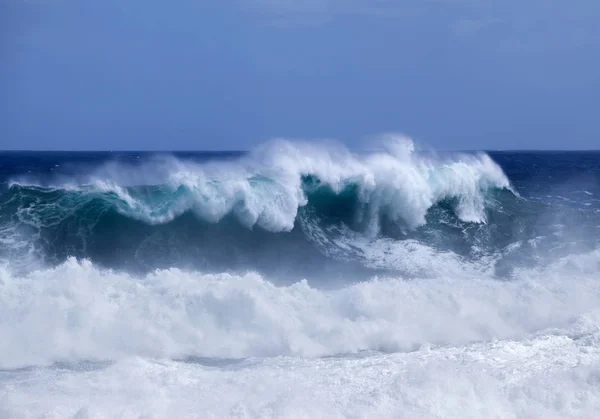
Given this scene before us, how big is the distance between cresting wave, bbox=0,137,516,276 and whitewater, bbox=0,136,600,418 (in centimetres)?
5

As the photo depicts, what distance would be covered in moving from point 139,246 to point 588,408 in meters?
10.0

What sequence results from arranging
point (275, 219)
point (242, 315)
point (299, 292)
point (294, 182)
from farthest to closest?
point (294, 182) < point (275, 219) < point (299, 292) < point (242, 315)

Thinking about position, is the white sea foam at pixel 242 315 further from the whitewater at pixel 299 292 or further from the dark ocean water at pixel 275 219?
the dark ocean water at pixel 275 219

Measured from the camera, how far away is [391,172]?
1762cm

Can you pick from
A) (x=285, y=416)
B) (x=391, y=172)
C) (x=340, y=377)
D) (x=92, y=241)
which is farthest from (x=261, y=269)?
(x=285, y=416)

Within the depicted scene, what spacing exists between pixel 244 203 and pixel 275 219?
2.81 feet

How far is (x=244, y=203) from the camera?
1619cm

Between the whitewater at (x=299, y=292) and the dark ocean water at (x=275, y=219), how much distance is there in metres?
0.05

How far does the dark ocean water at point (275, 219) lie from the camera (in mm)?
14711

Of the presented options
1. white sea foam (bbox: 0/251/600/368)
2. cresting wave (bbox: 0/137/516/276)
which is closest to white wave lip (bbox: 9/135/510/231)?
cresting wave (bbox: 0/137/516/276)

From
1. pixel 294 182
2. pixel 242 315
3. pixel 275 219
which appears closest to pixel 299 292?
pixel 242 315

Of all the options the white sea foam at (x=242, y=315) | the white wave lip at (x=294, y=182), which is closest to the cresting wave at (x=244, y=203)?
the white wave lip at (x=294, y=182)

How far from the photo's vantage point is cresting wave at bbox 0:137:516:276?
14891mm

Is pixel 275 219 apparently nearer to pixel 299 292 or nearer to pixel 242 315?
pixel 299 292
